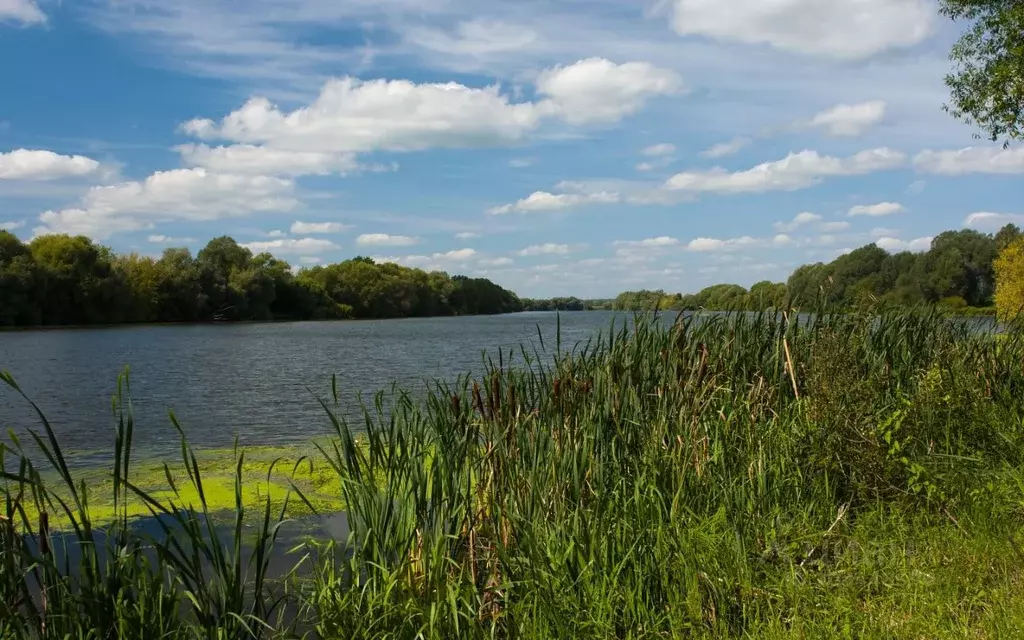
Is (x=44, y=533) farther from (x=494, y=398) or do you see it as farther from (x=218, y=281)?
(x=218, y=281)

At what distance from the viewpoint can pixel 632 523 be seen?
444 cm

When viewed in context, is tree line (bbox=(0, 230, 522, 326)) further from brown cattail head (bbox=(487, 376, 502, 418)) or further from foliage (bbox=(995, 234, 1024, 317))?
brown cattail head (bbox=(487, 376, 502, 418))

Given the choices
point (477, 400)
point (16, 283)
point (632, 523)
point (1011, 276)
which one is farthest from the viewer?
point (16, 283)

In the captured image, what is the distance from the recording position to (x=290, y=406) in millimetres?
17859

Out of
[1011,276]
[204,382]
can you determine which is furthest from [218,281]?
[1011,276]

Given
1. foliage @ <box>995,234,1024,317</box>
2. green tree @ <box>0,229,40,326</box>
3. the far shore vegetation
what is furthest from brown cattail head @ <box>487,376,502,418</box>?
green tree @ <box>0,229,40,326</box>

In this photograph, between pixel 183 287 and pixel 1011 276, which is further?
pixel 183 287

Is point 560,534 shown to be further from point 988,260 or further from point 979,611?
point 988,260

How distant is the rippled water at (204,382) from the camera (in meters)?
14.5

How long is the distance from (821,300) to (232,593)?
5.67 m

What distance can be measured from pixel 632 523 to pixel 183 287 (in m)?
76.6

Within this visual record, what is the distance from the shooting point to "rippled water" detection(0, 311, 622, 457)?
14461 millimetres

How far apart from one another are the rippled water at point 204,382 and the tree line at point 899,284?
1.21 meters

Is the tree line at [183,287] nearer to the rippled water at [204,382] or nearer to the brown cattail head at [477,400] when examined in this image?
the rippled water at [204,382]
